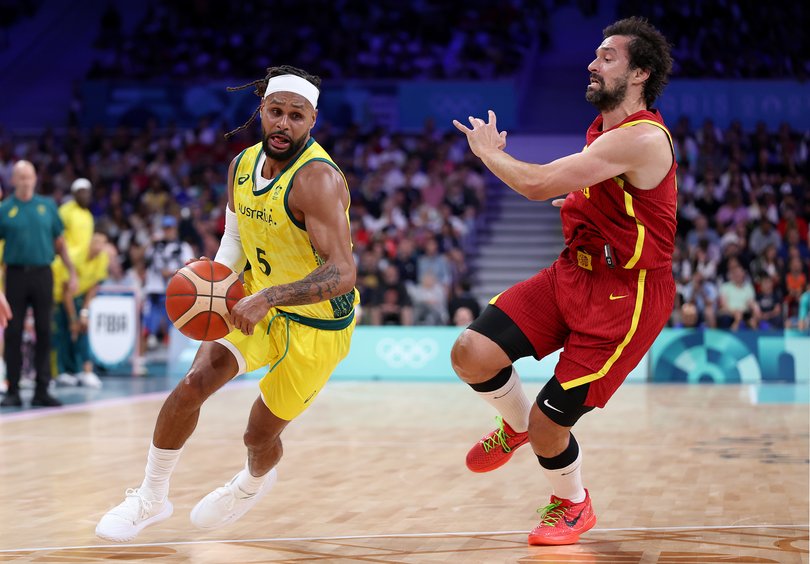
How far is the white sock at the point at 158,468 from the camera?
498 cm

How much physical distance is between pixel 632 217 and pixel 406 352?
29.8 feet

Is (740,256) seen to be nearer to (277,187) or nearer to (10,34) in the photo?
Result: (277,187)

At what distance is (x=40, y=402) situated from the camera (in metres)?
10.6

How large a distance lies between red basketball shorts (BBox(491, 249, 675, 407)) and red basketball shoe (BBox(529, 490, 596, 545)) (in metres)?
0.56

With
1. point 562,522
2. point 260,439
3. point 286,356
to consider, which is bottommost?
point 562,522

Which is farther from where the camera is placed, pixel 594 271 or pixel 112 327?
pixel 112 327

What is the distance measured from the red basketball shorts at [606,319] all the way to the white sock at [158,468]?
1719mm

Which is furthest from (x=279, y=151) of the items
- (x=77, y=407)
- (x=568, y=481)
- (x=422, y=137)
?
(x=422, y=137)

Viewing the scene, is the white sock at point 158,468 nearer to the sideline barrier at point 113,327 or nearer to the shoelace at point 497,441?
the shoelace at point 497,441

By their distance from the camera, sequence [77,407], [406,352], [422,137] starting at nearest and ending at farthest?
[77,407] → [406,352] → [422,137]

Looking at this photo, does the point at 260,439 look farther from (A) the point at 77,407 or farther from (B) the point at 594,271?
(A) the point at 77,407

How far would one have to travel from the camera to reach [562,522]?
5.22m

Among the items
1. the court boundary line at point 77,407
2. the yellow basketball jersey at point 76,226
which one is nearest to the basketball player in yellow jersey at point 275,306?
the court boundary line at point 77,407

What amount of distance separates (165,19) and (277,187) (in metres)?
19.4
